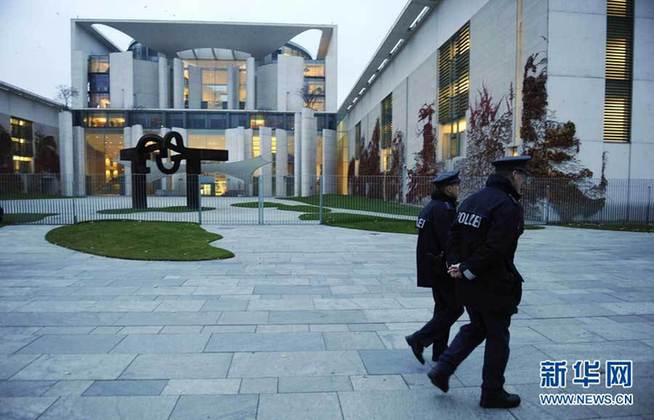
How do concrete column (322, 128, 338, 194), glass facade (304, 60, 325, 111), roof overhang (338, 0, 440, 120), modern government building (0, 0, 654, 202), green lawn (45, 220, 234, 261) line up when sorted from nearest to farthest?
green lawn (45, 220, 234, 261)
modern government building (0, 0, 654, 202)
roof overhang (338, 0, 440, 120)
concrete column (322, 128, 338, 194)
glass facade (304, 60, 325, 111)

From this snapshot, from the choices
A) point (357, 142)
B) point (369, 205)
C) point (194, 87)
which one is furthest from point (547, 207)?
point (194, 87)

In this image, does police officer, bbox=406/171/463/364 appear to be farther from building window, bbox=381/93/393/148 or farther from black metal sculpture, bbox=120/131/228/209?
building window, bbox=381/93/393/148

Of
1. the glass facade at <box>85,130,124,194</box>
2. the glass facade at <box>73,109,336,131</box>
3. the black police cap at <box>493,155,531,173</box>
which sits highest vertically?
the glass facade at <box>73,109,336,131</box>

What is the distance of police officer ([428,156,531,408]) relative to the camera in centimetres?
304

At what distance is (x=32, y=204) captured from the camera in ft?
70.2

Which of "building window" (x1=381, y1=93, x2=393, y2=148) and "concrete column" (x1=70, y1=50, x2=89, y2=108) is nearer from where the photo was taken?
"building window" (x1=381, y1=93, x2=393, y2=148)

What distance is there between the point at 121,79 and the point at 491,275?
200 ft

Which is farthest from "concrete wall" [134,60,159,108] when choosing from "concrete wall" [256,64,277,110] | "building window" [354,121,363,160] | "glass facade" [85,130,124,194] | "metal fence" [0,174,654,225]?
"metal fence" [0,174,654,225]

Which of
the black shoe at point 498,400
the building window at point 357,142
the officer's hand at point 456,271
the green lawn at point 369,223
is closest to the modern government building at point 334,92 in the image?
the building window at point 357,142

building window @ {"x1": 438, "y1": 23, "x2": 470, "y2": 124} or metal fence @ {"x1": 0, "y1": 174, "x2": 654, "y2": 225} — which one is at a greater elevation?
building window @ {"x1": 438, "y1": 23, "x2": 470, "y2": 124}

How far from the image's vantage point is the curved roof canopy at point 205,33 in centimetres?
5453

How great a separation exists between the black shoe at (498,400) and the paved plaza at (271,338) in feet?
0.21

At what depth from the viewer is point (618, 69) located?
18.5 metres

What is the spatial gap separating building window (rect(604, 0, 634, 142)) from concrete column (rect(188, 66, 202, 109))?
53.3 metres
